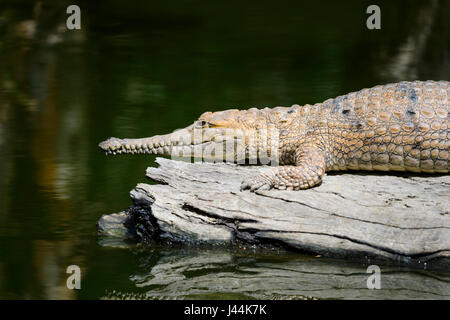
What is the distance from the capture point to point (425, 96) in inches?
205

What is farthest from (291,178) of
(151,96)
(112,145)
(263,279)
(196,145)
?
(151,96)

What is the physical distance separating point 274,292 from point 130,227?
1.35 meters

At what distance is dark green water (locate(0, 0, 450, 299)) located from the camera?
14.9ft

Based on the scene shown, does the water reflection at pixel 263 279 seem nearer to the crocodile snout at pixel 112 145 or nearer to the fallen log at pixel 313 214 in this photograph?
the fallen log at pixel 313 214

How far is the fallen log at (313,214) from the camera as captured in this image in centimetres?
447

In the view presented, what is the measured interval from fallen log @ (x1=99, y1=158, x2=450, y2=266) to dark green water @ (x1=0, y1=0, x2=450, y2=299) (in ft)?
0.44

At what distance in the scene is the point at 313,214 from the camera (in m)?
4.65

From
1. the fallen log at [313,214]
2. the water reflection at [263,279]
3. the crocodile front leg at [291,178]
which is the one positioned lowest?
the water reflection at [263,279]

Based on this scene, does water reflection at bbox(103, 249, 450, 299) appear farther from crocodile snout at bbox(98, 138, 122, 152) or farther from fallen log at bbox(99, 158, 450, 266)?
crocodile snout at bbox(98, 138, 122, 152)

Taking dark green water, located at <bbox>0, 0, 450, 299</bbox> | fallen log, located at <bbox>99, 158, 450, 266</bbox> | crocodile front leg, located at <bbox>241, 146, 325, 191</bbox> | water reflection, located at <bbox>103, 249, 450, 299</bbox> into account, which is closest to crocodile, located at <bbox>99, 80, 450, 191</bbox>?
crocodile front leg, located at <bbox>241, 146, 325, 191</bbox>

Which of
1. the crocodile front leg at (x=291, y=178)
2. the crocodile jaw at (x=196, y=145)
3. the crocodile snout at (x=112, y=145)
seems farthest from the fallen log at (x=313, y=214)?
the crocodile snout at (x=112, y=145)

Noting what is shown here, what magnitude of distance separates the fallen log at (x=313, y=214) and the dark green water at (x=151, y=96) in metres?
0.13

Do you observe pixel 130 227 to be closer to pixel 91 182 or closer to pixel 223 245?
pixel 223 245

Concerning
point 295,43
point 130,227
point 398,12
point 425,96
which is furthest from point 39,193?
point 398,12
